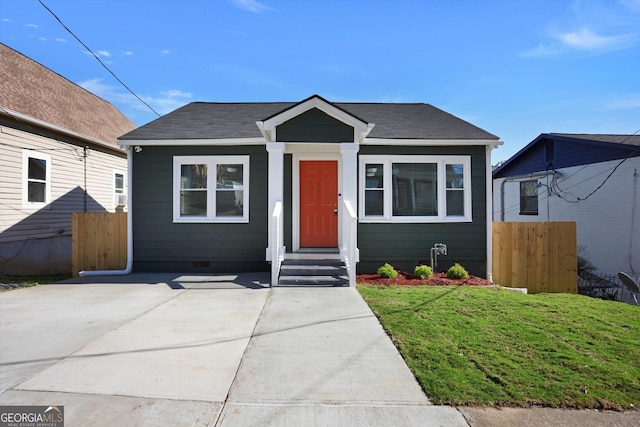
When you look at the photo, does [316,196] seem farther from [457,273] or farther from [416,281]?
[457,273]

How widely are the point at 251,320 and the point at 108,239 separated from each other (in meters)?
6.22

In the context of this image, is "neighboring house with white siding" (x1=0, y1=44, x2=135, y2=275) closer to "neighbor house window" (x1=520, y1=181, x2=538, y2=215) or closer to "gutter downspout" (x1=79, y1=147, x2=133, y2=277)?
"gutter downspout" (x1=79, y1=147, x2=133, y2=277)

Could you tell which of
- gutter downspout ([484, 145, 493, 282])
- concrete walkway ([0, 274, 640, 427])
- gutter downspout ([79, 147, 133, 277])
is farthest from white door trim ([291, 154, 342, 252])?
gutter downspout ([79, 147, 133, 277])

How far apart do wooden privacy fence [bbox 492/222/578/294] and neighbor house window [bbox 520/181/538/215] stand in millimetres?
7010

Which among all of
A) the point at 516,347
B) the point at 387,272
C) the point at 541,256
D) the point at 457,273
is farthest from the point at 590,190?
the point at 516,347

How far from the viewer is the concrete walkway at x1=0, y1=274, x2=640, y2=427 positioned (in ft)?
9.18

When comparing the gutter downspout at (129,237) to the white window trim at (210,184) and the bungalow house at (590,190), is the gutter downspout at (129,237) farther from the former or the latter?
the bungalow house at (590,190)

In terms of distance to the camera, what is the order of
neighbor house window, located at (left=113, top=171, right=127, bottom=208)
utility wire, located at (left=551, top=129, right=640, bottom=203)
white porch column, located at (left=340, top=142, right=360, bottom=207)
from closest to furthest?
white porch column, located at (left=340, top=142, right=360, bottom=207), utility wire, located at (left=551, top=129, right=640, bottom=203), neighbor house window, located at (left=113, top=171, right=127, bottom=208)

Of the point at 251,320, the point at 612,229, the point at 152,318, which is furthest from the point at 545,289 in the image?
the point at 152,318

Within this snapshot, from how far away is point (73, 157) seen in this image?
478 inches

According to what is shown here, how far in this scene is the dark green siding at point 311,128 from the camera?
8.04 meters

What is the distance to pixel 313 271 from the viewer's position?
7.75 metres

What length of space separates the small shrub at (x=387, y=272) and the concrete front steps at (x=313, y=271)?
0.98 meters

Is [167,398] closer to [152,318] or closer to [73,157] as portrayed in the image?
[152,318]
